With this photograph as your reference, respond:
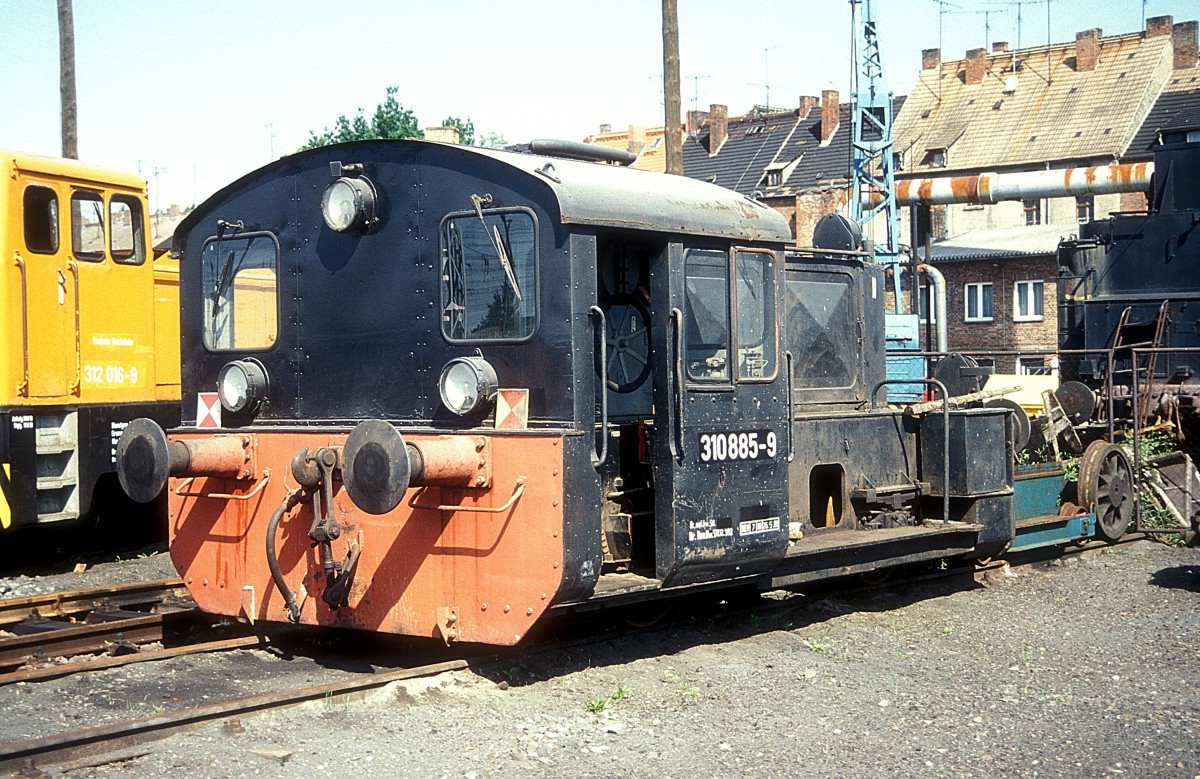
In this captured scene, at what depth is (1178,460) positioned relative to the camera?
13258 mm

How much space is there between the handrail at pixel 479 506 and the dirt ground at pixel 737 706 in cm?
88

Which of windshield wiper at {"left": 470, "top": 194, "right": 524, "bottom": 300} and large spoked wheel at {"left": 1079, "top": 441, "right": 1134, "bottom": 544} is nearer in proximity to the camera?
windshield wiper at {"left": 470, "top": 194, "right": 524, "bottom": 300}

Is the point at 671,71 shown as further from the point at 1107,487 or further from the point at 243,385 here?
the point at 243,385

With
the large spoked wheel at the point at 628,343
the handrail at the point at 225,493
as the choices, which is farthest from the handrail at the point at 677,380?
the handrail at the point at 225,493

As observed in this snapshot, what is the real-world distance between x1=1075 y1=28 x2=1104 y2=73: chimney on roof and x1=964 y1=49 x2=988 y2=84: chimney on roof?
3.40 meters

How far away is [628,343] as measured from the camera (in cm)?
773

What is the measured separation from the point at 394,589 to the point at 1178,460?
9.44 m

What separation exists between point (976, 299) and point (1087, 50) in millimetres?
13109

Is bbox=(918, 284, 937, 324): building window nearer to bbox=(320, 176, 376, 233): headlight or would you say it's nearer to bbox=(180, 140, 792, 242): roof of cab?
bbox=(180, 140, 792, 242): roof of cab

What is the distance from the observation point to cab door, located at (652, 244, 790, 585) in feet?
22.9

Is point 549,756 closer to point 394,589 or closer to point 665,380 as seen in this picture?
point 394,589

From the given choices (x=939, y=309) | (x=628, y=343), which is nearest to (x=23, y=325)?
(x=628, y=343)

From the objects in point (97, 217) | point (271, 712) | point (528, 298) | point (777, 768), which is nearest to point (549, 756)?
point (777, 768)

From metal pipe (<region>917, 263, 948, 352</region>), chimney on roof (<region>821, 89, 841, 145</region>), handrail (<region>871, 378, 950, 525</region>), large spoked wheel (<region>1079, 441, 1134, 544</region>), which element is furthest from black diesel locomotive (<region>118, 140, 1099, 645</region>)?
chimney on roof (<region>821, 89, 841, 145</region>)
